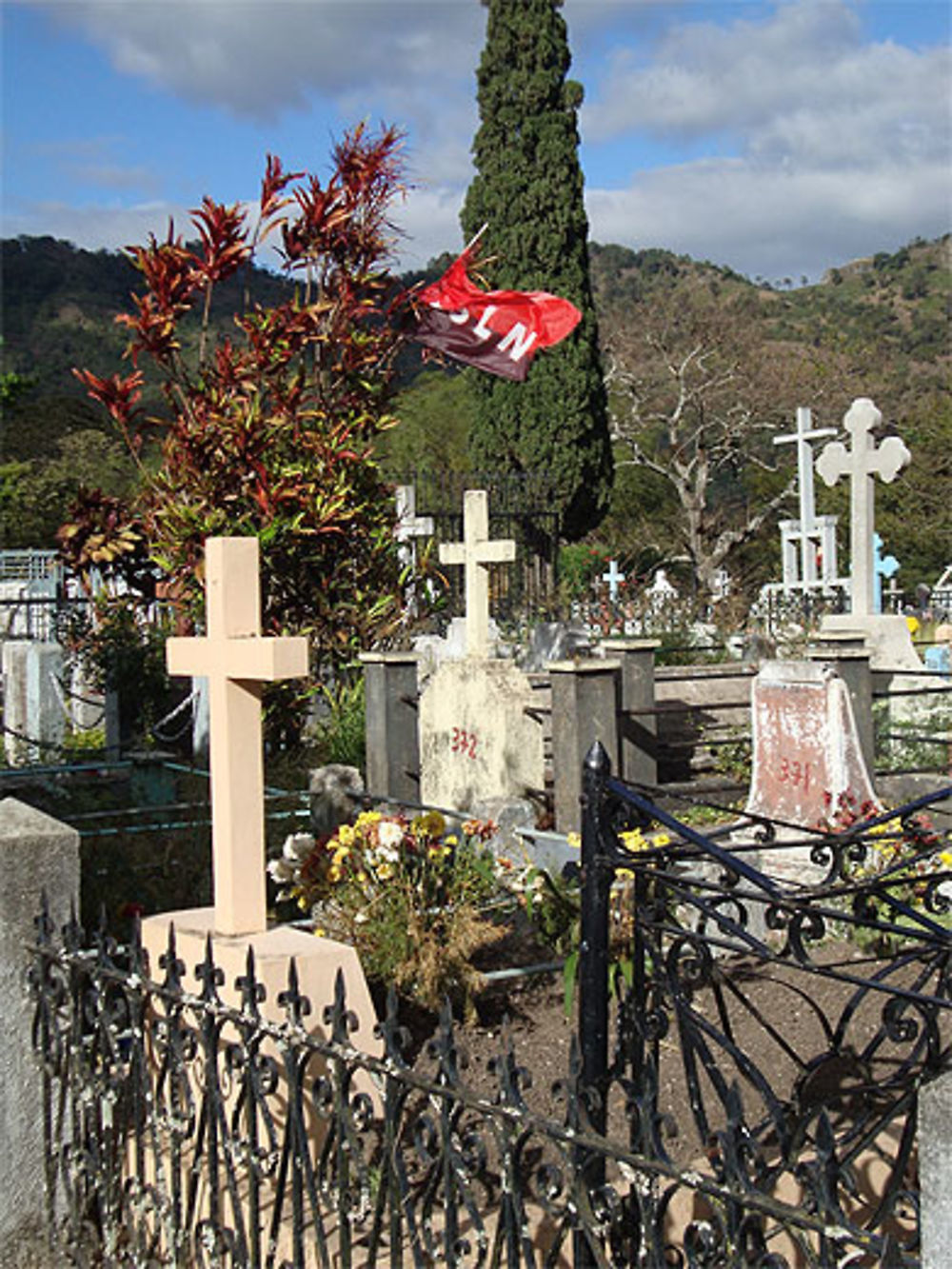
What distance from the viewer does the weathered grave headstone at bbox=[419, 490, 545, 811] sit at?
7852 millimetres

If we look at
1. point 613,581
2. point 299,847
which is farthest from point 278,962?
point 613,581

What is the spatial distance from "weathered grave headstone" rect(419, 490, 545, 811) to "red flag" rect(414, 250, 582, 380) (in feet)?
13.2

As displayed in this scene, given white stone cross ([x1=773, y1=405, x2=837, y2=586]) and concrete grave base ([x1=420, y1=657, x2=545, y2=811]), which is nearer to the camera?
concrete grave base ([x1=420, y1=657, x2=545, y2=811])

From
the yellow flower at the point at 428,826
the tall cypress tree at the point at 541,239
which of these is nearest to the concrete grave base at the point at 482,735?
the yellow flower at the point at 428,826

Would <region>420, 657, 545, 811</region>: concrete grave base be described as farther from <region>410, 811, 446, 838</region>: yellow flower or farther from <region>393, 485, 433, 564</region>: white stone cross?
<region>393, 485, 433, 564</region>: white stone cross

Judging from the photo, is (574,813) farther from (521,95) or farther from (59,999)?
(521,95)

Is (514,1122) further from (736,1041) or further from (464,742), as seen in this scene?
(464,742)

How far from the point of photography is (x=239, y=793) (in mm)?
3791

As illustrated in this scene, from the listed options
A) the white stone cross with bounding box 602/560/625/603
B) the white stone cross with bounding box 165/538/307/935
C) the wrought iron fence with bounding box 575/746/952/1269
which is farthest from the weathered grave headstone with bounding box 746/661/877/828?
the white stone cross with bounding box 602/560/625/603

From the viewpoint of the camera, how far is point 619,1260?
8.73 ft

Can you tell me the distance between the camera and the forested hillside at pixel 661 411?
2836 cm

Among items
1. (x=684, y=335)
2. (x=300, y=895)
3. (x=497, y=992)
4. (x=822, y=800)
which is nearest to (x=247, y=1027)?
(x=497, y=992)

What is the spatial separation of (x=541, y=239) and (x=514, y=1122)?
22.0m

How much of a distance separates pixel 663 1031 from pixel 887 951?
295cm
